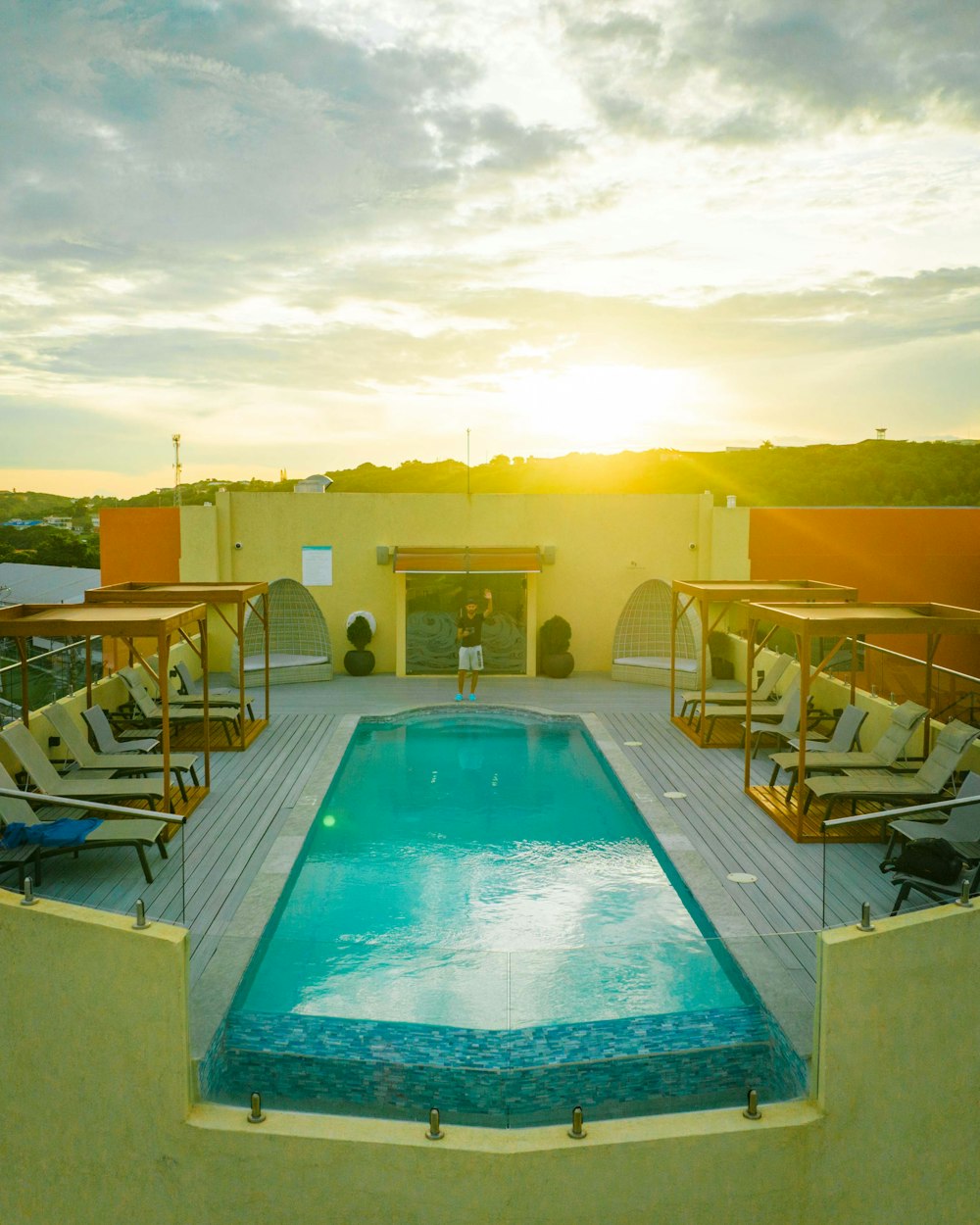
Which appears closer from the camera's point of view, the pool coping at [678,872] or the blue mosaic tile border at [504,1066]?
the blue mosaic tile border at [504,1066]

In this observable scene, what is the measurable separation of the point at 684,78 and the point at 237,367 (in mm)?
15597

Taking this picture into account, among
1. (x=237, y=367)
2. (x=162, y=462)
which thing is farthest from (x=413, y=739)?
(x=162, y=462)

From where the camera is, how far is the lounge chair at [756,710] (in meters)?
12.8

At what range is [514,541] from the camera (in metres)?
19.7

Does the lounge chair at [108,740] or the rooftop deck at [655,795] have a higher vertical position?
the lounge chair at [108,740]

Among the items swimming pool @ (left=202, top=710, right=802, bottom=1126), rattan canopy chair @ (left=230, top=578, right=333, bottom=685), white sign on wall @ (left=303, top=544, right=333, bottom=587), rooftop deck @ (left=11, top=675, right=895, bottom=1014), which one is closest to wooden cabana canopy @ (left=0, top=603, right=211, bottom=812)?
rooftop deck @ (left=11, top=675, right=895, bottom=1014)

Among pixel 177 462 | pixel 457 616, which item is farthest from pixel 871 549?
pixel 177 462

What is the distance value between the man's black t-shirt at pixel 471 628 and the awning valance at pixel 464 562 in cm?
222

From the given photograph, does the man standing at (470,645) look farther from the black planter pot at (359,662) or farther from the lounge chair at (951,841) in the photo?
the lounge chair at (951,841)

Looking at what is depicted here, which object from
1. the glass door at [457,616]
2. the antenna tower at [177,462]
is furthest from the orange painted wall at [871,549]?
the antenna tower at [177,462]

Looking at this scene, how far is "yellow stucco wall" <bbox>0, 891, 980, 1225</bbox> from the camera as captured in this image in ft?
17.2

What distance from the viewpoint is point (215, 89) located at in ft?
58.8

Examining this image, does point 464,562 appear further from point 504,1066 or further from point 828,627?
point 504,1066

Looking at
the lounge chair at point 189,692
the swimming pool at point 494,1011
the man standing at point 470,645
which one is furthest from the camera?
the man standing at point 470,645
